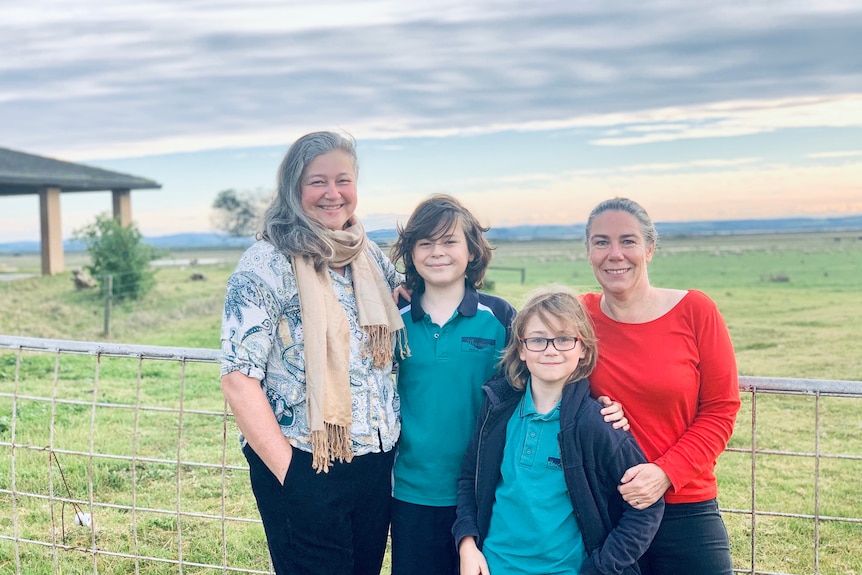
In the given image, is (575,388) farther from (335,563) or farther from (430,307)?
(335,563)

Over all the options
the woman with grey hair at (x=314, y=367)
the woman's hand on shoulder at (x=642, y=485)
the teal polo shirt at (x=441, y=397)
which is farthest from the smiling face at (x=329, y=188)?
the woman's hand on shoulder at (x=642, y=485)

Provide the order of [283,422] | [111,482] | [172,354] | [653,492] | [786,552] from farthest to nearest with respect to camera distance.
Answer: [111,482] → [786,552] → [172,354] → [283,422] → [653,492]

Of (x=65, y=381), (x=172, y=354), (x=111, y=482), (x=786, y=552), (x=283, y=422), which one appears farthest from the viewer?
(x=65, y=381)

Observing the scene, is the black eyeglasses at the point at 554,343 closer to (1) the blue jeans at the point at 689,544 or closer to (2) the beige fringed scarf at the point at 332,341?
(2) the beige fringed scarf at the point at 332,341

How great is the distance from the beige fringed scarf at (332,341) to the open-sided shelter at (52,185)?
68.2 ft

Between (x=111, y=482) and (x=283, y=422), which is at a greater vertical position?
(x=283, y=422)

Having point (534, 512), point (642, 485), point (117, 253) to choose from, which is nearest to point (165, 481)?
point (534, 512)

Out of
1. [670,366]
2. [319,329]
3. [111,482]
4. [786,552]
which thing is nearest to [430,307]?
[319,329]

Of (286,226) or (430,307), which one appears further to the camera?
(430,307)

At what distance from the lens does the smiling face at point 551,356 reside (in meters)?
2.44

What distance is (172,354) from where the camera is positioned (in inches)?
129

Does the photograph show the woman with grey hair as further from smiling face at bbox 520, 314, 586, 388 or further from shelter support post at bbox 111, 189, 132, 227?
shelter support post at bbox 111, 189, 132, 227

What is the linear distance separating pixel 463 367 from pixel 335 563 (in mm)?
772

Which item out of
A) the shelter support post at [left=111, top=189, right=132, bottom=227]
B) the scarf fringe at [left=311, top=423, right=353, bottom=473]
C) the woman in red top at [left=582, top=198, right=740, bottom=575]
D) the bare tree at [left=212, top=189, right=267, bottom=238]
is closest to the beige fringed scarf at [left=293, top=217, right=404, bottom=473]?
the scarf fringe at [left=311, top=423, right=353, bottom=473]
